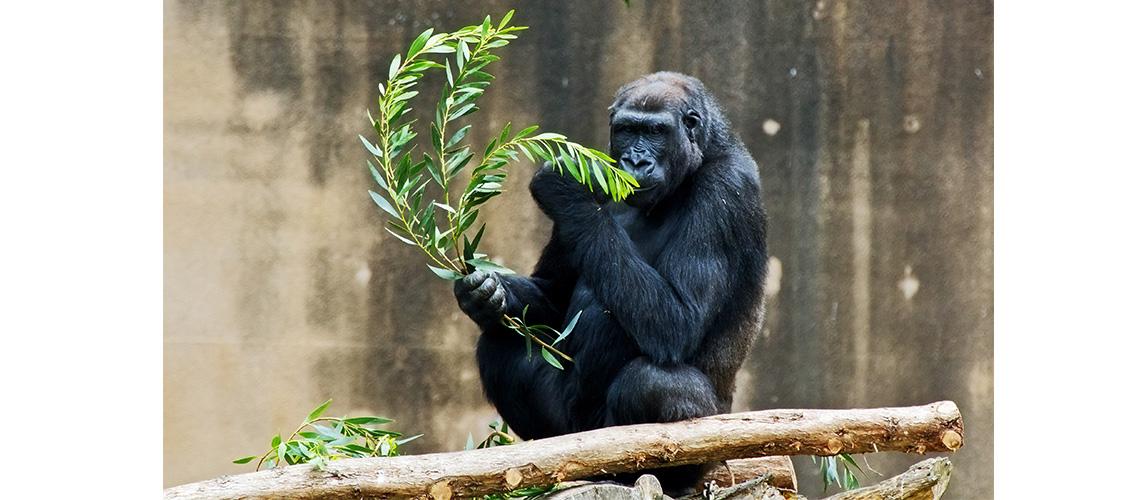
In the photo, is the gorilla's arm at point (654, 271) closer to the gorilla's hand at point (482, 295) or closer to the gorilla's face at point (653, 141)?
the gorilla's face at point (653, 141)

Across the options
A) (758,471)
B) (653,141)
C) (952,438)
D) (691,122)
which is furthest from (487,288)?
(952,438)

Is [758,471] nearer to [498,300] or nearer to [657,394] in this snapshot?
[657,394]

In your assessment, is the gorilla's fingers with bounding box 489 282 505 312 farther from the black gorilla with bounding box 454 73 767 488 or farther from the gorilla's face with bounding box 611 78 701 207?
the gorilla's face with bounding box 611 78 701 207

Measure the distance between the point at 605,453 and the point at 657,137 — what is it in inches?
51.2

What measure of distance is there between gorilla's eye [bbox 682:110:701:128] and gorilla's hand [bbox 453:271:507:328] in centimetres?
97

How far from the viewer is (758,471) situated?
16.5 feet

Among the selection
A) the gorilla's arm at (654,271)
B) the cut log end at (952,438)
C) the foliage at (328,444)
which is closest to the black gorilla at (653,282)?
the gorilla's arm at (654,271)

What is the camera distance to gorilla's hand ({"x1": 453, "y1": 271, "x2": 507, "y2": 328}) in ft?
15.4

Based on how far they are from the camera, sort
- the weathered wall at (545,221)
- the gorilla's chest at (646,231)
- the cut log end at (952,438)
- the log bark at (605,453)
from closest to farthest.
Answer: the log bark at (605,453) → the cut log end at (952,438) → the gorilla's chest at (646,231) → the weathered wall at (545,221)

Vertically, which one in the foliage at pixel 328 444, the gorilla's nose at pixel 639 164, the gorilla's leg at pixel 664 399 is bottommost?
the foliage at pixel 328 444

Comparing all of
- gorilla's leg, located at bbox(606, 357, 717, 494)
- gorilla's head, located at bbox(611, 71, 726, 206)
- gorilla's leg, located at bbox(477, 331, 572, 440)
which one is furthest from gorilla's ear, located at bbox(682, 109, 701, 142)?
gorilla's leg, located at bbox(477, 331, 572, 440)

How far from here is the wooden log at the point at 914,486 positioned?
4.70m

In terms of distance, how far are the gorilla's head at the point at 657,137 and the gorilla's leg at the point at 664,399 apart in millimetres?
685

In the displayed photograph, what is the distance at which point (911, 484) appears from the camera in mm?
4715
